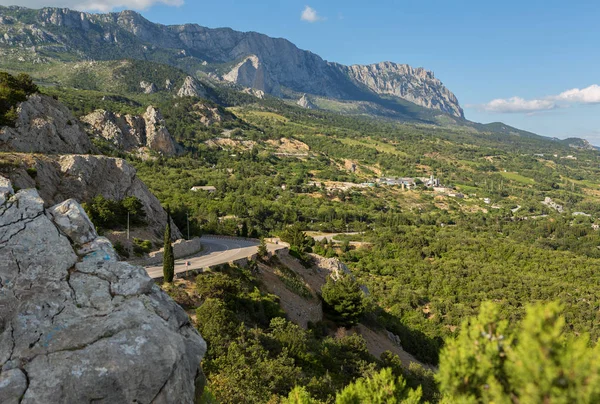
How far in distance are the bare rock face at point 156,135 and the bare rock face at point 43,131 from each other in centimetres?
8867

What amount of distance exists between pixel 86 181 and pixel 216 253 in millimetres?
13695

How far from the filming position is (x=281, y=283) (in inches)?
1528

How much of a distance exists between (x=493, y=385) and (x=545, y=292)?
212ft

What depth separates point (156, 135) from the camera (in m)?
129

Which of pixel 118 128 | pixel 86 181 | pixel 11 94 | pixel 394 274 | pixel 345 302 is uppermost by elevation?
pixel 11 94

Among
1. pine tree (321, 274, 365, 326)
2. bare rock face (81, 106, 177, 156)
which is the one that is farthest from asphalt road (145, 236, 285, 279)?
bare rock face (81, 106, 177, 156)

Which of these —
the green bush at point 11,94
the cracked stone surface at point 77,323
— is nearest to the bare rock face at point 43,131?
the green bush at point 11,94

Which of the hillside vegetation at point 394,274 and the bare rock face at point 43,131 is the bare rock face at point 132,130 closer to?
the hillside vegetation at point 394,274

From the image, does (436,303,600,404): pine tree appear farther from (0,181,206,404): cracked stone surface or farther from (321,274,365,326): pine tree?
(321,274,365,326): pine tree

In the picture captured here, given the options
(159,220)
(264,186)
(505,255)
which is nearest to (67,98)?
(264,186)

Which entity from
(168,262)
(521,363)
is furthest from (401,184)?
(521,363)

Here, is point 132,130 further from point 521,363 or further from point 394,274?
point 521,363

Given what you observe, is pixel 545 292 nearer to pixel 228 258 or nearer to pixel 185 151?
pixel 228 258

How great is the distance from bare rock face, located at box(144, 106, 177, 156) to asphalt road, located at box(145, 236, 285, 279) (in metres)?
89.0
